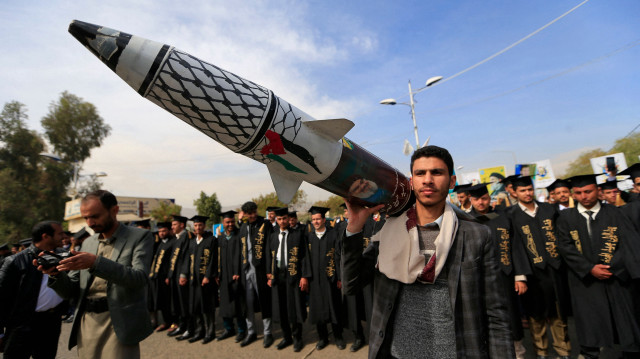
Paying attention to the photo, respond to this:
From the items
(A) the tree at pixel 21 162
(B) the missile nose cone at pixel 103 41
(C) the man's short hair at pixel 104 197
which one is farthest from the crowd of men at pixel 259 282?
(A) the tree at pixel 21 162

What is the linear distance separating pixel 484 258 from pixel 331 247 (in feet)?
12.5

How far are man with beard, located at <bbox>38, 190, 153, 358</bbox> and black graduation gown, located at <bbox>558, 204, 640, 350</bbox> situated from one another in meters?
4.97

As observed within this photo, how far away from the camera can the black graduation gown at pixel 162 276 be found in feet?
22.7

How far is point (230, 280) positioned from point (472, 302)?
17.7ft

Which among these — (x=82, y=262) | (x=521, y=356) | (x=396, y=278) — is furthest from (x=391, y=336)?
(x=521, y=356)

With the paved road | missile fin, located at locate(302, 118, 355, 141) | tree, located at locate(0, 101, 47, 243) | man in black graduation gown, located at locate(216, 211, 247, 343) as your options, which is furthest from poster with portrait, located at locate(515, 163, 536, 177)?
tree, located at locate(0, 101, 47, 243)

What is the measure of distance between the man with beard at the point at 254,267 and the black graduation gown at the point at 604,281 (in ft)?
15.7

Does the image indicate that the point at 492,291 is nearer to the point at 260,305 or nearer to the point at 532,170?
Answer: the point at 260,305

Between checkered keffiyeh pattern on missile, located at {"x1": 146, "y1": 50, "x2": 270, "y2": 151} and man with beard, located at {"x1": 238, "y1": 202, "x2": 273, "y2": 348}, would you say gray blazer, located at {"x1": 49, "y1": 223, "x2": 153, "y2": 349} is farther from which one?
man with beard, located at {"x1": 238, "y1": 202, "x2": 273, "y2": 348}

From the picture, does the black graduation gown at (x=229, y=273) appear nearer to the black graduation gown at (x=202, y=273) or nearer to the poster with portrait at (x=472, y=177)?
the black graduation gown at (x=202, y=273)

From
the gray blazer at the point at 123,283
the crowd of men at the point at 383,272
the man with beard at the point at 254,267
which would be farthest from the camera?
the man with beard at the point at 254,267

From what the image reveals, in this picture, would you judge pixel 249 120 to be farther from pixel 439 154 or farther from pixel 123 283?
pixel 123 283

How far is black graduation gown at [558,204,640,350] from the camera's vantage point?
3461 mm

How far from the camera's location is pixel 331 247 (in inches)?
211
